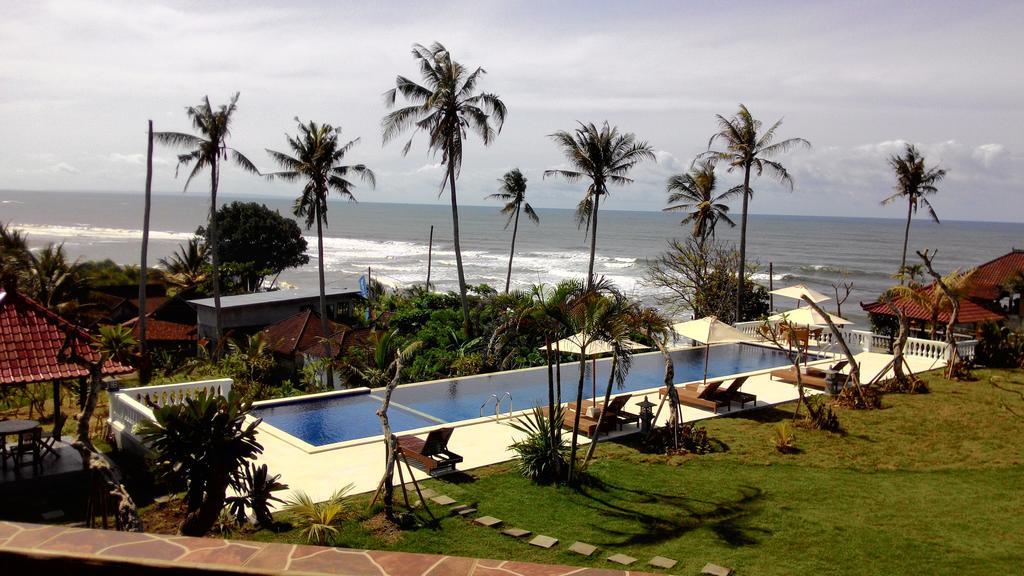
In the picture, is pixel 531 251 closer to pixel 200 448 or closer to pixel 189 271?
pixel 189 271

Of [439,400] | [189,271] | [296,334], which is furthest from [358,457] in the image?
[189,271]

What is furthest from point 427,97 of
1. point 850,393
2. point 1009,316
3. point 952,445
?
point 1009,316

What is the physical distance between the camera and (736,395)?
16.9m

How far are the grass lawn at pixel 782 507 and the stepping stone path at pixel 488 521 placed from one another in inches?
7.7

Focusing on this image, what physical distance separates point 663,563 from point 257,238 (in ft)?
215

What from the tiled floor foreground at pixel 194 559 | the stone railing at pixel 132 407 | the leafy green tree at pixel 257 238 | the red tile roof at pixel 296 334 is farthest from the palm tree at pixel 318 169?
the leafy green tree at pixel 257 238

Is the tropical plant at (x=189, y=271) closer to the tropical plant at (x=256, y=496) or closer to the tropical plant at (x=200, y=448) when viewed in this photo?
the tropical plant at (x=256, y=496)

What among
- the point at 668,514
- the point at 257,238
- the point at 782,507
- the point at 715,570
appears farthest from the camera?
the point at 257,238

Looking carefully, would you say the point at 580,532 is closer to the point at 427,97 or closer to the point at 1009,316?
the point at 427,97

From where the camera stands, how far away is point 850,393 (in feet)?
55.9

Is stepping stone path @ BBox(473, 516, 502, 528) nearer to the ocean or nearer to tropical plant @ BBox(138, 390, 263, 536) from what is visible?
tropical plant @ BBox(138, 390, 263, 536)

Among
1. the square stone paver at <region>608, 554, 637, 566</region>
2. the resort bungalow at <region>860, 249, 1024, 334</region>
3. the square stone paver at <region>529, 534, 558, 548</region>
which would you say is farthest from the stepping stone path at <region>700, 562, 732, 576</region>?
the resort bungalow at <region>860, 249, 1024, 334</region>

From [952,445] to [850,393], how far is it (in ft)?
10.6

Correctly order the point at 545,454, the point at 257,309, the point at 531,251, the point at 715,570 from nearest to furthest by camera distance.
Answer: the point at 715,570 < the point at 545,454 < the point at 257,309 < the point at 531,251
